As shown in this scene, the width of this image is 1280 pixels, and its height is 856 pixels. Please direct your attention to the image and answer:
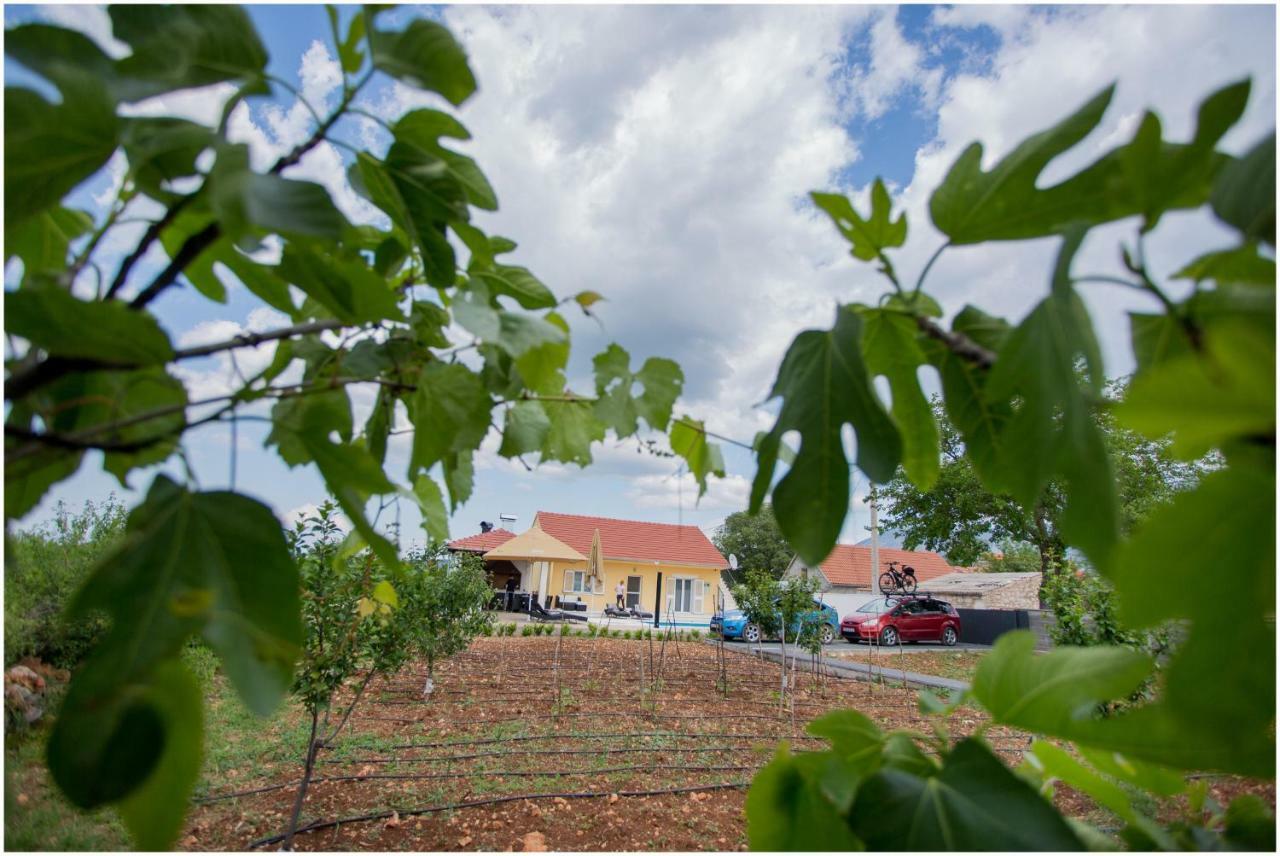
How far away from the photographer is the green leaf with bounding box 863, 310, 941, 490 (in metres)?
0.49

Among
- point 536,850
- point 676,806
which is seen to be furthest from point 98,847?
point 676,806

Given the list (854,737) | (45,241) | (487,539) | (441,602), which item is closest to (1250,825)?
(854,737)

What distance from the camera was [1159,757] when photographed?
0.34 m

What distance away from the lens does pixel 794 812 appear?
0.39 meters

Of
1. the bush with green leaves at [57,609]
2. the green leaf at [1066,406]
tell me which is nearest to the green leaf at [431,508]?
the green leaf at [1066,406]

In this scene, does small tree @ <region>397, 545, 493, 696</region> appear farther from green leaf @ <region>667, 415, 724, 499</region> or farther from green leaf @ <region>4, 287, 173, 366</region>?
green leaf @ <region>4, 287, 173, 366</region>

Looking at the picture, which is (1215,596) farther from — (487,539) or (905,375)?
(487,539)

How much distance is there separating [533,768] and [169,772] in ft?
18.1

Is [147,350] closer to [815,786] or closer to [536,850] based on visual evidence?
[815,786]

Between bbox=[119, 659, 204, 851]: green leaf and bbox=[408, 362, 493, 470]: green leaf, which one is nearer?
bbox=[119, 659, 204, 851]: green leaf

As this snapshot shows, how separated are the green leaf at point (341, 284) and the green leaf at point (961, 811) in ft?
1.50

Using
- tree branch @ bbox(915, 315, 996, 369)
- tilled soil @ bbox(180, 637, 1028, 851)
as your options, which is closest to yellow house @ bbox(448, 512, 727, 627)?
tilled soil @ bbox(180, 637, 1028, 851)

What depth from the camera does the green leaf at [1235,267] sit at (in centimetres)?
30

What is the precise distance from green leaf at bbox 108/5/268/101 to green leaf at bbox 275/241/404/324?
0.11 meters
